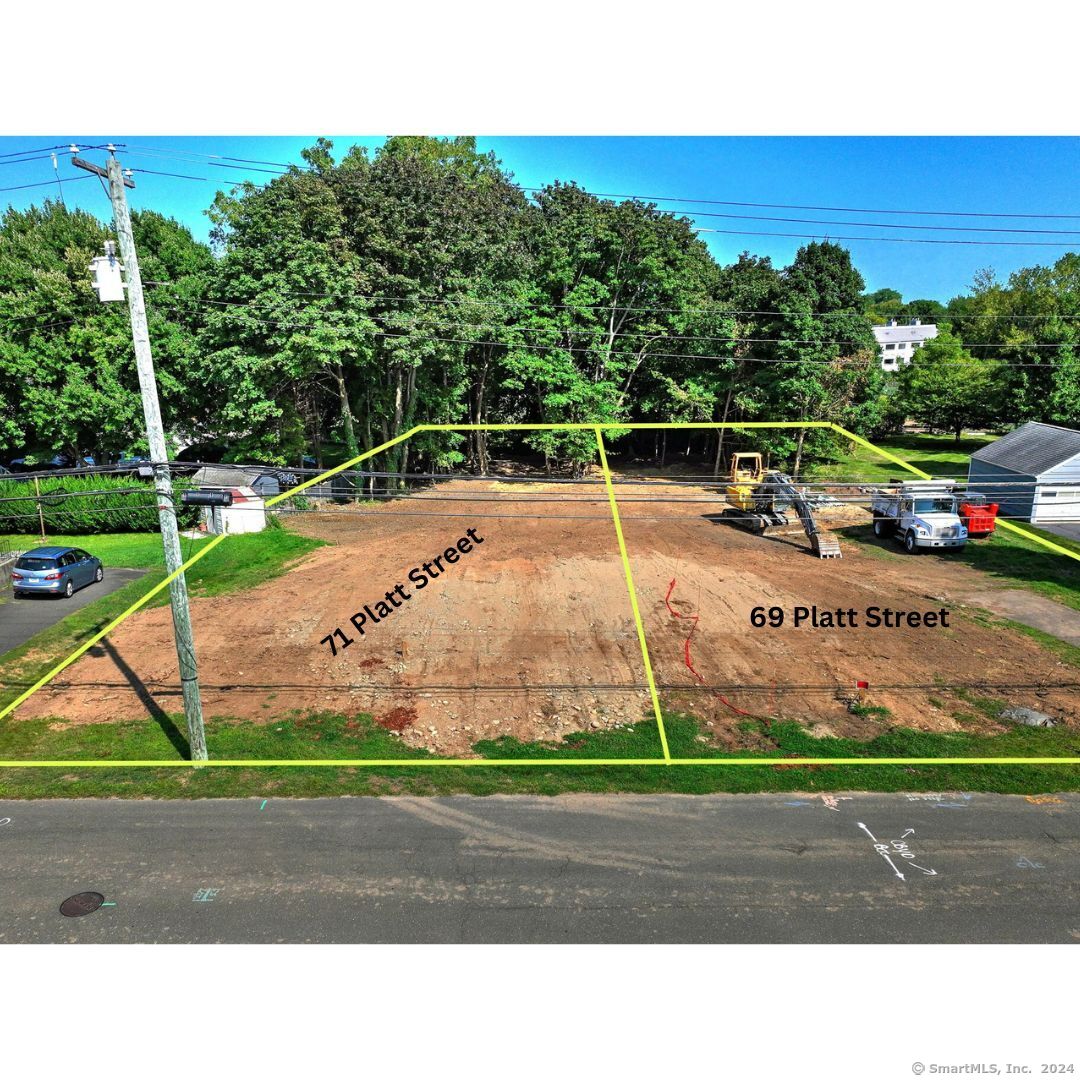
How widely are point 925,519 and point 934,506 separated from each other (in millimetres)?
1038

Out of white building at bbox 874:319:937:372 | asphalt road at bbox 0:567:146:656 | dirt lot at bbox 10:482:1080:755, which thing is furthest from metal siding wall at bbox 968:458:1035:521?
white building at bbox 874:319:937:372

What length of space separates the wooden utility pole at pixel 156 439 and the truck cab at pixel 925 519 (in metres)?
23.1

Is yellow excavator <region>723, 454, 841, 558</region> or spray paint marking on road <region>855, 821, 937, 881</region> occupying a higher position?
yellow excavator <region>723, 454, 841, 558</region>

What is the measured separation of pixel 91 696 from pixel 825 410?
35.3 m

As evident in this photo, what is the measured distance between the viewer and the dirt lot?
16031 mm

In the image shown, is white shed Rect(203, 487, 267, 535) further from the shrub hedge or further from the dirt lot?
the dirt lot

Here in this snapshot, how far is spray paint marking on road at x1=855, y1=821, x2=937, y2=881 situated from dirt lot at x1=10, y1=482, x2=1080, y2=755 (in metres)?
3.72

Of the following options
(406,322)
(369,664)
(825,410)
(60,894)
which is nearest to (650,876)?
(60,894)

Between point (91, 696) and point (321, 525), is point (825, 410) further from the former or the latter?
point (91, 696)

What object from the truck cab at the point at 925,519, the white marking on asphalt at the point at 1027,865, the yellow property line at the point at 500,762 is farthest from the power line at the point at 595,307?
the white marking on asphalt at the point at 1027,865

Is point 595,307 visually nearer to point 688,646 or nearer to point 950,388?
point 688,646

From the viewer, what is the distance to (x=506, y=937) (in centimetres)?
919

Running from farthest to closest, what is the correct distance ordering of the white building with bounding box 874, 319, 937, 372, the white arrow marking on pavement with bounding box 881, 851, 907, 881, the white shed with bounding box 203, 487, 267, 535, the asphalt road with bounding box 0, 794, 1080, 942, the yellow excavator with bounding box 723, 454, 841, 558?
1. the white building with bounding box 874, 319, 937, 372
2. the white shed with bounding box 203, 487, 267, 535
3. the yellow excavator with bounding box 723, 454, 841, 558
4. the white arrow marking on pavement with bounding box 881, 851, 907, 881
5. the asphalt road with bounding box 0, 794, 1080, 942

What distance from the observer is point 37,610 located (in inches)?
856
